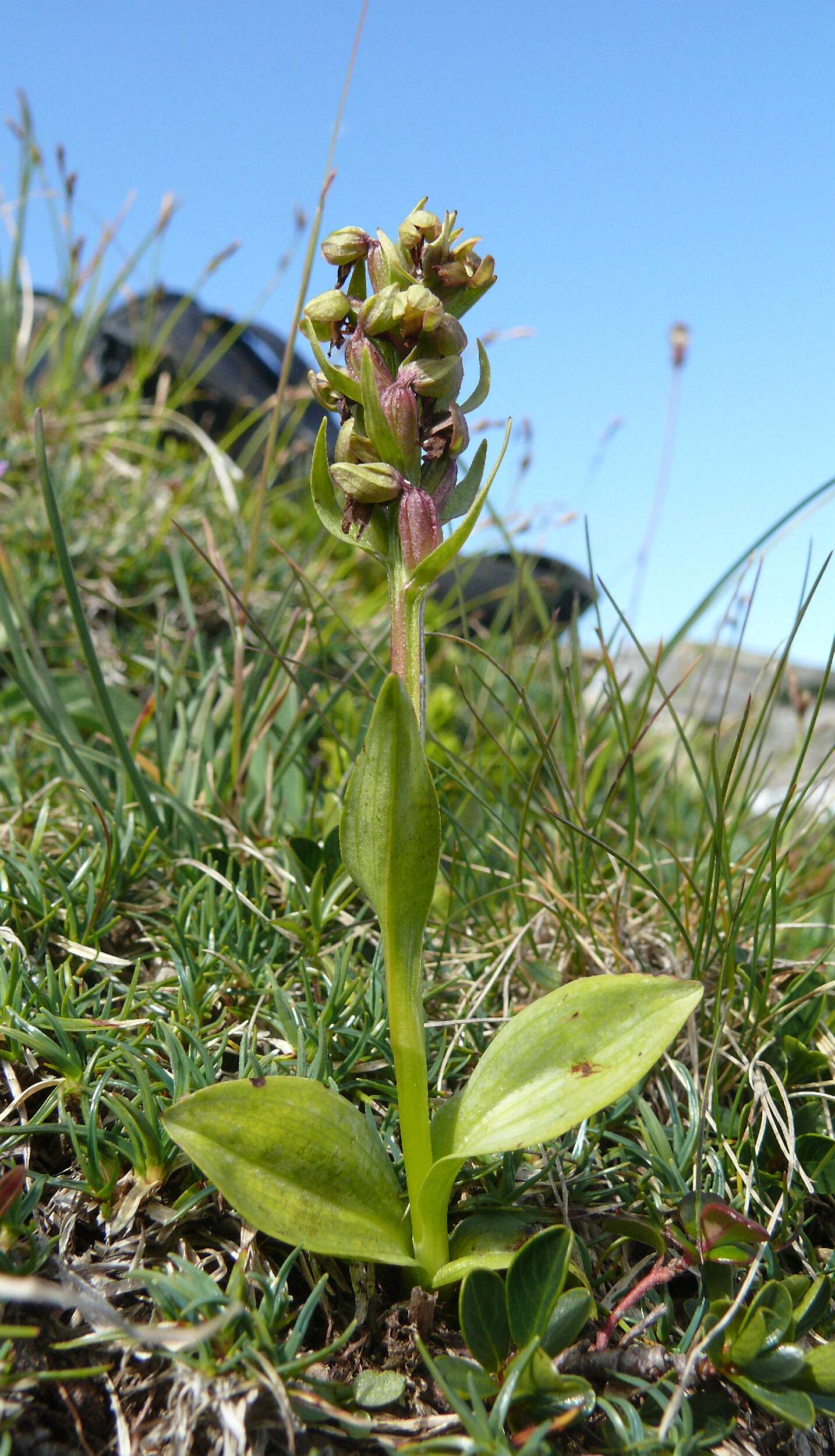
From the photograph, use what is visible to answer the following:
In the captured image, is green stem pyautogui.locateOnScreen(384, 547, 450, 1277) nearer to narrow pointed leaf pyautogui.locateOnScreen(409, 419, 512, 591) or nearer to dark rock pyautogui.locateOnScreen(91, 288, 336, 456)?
narrow pointed leaf pyautogui.locateOnScreen(409, 419, 512, 591)

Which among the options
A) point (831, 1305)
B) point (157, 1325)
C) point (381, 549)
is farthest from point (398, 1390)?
point (381, 549)

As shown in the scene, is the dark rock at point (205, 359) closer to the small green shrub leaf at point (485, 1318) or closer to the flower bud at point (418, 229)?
the flower bud at point (418, 229)

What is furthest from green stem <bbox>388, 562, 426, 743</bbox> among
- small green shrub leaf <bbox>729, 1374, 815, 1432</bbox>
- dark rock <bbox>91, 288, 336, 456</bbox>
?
dark rock <bbox>91, 288, 336, 456</bbox>

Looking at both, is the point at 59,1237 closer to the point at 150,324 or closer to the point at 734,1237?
the point at 734,1237

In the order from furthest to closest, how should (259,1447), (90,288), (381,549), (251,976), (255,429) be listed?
(255,429)
(90,288)
(251,976)
(381,549)
(259,1447)

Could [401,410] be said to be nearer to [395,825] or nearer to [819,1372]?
[395,825]
